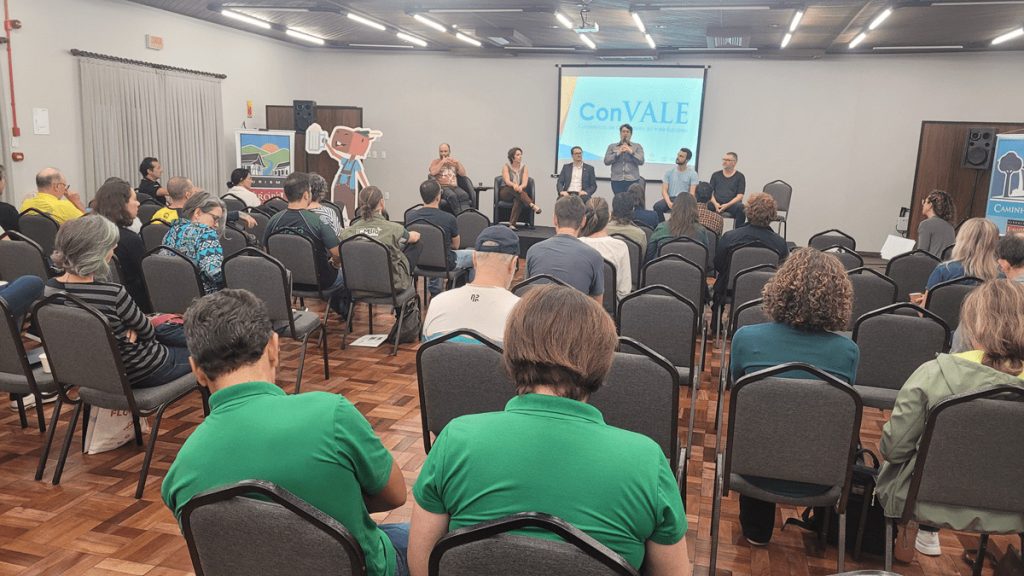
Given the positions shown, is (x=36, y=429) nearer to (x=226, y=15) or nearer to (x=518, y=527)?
(x=518, y=527)

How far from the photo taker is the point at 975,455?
2.21 meters

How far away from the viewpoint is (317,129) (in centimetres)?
1175

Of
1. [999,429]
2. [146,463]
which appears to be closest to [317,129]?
[146,463]

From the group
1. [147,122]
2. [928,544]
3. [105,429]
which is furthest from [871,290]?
[147,122]

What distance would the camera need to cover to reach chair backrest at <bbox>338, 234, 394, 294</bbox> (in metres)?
5.13

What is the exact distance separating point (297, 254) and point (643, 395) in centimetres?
345

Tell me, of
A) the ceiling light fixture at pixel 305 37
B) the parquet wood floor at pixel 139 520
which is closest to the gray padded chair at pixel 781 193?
the parquet wood floor at pixel 139 520

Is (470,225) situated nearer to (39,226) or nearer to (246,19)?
(39,226)

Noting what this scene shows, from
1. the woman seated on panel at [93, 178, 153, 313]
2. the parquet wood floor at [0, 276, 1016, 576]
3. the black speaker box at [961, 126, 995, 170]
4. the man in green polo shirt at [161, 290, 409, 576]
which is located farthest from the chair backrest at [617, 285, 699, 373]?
the black speaker box at [961, 126, 995, 170]

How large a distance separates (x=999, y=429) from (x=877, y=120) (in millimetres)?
10650

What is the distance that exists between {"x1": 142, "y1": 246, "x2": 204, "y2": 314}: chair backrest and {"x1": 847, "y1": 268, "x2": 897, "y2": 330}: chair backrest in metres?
4.05

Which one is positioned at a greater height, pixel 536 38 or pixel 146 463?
pixel 536 38

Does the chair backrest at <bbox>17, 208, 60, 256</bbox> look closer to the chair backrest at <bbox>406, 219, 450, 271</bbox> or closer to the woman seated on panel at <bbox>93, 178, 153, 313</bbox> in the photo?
the woman seated on panel at <bbox>93, 178, 153, 313</bbox>

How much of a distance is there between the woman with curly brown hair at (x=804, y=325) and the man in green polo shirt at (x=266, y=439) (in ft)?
4.95
